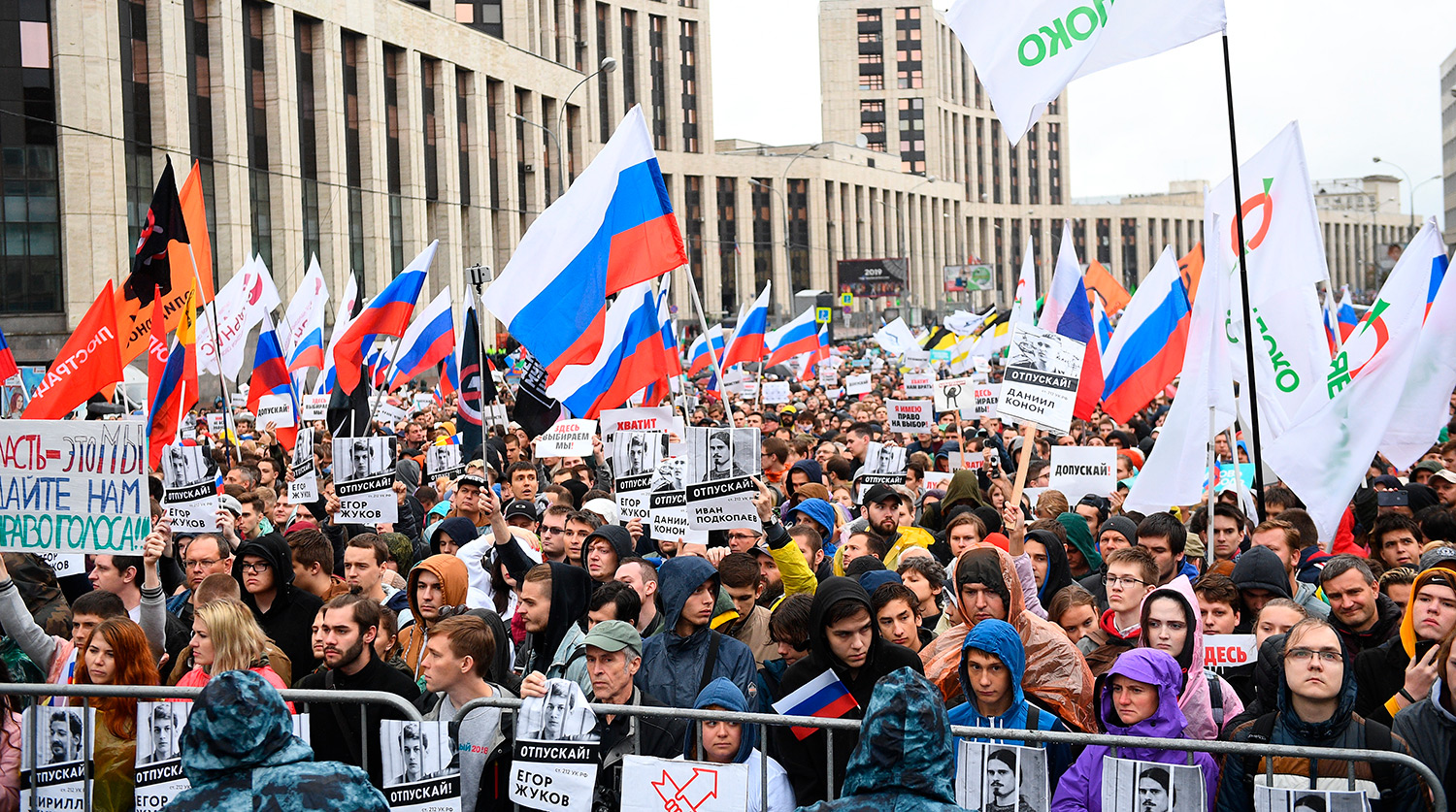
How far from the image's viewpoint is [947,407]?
19.3 m

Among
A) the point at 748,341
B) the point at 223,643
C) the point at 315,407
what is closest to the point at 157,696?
the point at 223,643

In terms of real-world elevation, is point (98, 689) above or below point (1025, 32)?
below

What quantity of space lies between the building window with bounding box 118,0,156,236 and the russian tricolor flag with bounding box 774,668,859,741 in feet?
115

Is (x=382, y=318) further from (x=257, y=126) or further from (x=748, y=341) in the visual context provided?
(x=257, y=126)

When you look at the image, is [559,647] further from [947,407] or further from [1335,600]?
[947,407]

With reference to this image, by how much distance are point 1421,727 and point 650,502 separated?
4505 millimetres

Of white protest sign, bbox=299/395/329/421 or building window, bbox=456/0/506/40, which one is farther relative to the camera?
building window, bbox=456/0/506/40

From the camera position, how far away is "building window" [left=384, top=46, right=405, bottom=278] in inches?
1875

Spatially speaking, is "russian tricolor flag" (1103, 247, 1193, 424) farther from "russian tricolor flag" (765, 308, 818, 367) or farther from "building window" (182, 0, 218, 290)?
"building window" (182, 0, 218, 290)

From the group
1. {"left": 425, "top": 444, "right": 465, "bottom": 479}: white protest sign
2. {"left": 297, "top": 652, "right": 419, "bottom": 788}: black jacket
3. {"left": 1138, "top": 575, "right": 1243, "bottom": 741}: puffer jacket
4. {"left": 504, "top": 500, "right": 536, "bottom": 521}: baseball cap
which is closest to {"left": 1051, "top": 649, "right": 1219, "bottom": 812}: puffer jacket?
{"left": 1138, "top": 575, "right": 1243, "bottom": 741}: puffer jacket

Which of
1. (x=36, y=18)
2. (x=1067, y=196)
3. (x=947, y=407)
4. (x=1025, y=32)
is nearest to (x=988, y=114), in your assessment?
(x=1067, y=196)

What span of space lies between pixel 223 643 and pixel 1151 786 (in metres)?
3.39

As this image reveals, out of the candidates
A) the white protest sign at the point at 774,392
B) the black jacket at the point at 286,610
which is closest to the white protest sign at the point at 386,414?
the white protest sign at the point at 774,392

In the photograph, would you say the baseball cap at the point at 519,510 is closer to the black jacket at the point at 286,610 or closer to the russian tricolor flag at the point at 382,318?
the black jacket at the point at 286,610
